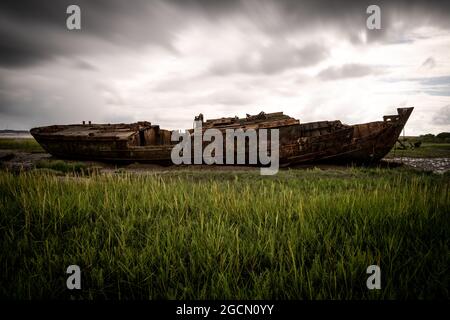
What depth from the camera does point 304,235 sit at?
3.02 metres

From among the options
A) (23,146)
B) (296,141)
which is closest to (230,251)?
(296,141)

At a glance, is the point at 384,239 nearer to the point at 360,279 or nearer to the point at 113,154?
the point at 360,279

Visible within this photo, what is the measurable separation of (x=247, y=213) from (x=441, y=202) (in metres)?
2.62

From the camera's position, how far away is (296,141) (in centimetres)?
1628

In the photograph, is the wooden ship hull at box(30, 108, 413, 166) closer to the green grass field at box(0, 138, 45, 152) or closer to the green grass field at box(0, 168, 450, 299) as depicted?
the green grass field at box(0, 168, 450, 299)

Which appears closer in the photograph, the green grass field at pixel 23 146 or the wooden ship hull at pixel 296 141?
the wooden ship hull at pixel 296 141

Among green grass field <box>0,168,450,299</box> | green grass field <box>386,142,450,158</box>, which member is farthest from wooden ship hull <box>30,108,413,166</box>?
green grass field <box>0,168,450,299</box>

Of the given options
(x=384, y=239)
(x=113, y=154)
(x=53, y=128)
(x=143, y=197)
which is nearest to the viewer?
(x=384, y=239)

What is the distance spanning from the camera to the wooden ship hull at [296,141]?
16422 millimetres

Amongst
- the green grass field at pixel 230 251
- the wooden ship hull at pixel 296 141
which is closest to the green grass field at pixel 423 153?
the wooden ship hull at pixel 296 141

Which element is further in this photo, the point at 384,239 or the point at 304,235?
the point at 304,235

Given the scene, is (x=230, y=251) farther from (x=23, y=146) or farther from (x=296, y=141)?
(x=23, y=146)

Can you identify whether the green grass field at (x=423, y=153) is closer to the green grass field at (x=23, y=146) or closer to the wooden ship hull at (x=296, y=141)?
the wooden ship hull at (x=296, y=141)
